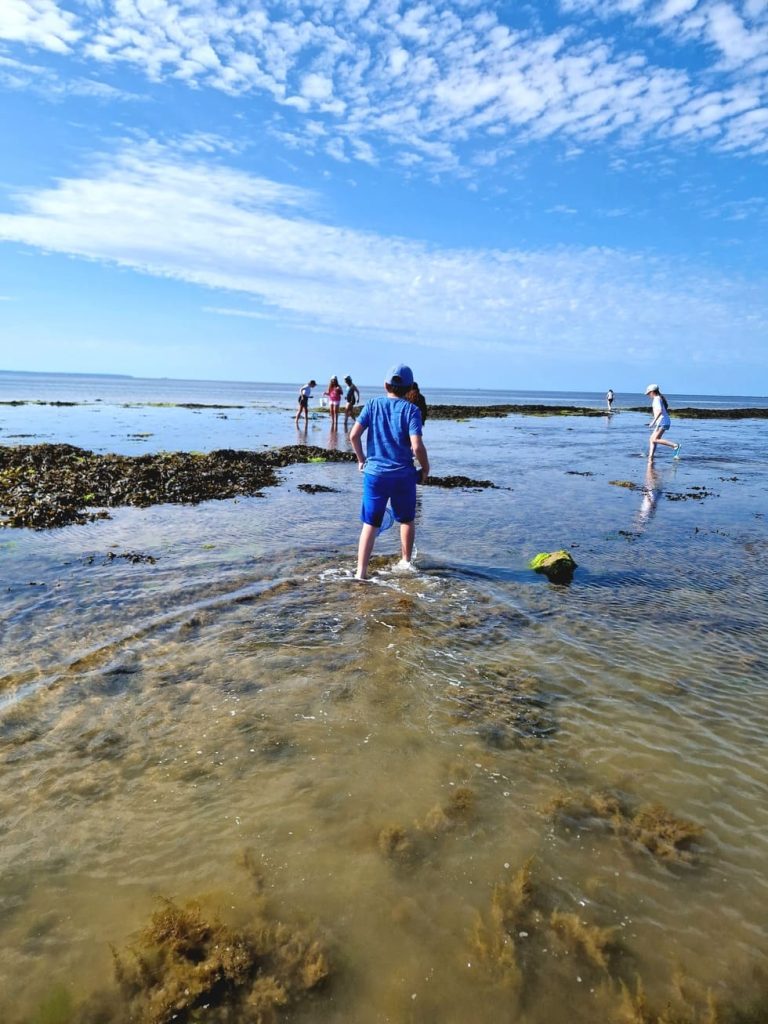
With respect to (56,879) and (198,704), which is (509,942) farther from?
(198,704)

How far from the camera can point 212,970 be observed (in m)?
2.50

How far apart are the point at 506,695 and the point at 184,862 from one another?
2743 millimetres

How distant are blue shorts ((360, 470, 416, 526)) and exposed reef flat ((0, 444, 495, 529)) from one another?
6.13m

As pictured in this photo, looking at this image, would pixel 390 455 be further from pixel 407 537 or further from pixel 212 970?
pixel 212 970

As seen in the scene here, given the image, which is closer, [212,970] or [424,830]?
[212,970]

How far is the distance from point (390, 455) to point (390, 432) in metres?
0.31

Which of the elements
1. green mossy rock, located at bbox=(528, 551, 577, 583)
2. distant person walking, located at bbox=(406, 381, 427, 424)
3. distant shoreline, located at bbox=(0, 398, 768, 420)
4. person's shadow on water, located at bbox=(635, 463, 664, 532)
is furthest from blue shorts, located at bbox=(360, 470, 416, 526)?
distant shoreline, located at bbox=(0, 398, 768, 420)

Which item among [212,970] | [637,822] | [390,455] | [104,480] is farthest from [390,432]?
[104,480]

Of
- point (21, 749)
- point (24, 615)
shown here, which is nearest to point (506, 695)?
point (21, 749)

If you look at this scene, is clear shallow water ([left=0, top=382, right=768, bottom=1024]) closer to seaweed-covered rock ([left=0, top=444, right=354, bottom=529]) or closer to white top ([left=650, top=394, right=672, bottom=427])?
seaweed-covered rock ([left=0, top=444, right=354, bottom=529])

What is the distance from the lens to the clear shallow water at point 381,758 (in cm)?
262

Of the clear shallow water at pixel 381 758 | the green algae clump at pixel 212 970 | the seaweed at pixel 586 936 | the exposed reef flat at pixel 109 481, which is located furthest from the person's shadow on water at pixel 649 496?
the green algae clump at pixel 212 970

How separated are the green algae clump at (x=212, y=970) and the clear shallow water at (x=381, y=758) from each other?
0.33 feet

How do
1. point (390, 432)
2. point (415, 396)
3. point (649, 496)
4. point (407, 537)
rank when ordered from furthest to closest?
1. point (649, 496)
2. point (415, 396)
3. point (407, 537)
4. point (390, 432)
